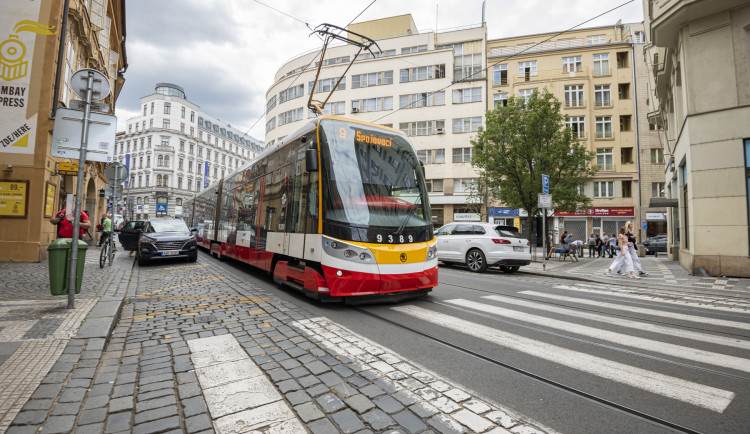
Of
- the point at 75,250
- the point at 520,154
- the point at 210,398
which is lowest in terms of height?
the point at 210,398

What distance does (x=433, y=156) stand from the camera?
1540 inches

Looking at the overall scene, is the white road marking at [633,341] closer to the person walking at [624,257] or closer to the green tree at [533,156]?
the person walking at [624,257]

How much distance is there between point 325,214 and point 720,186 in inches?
499

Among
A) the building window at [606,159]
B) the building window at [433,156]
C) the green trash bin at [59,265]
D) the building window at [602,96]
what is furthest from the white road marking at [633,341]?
the building window at [602,96]

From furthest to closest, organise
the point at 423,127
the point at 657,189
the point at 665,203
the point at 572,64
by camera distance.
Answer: the point at 423,127
the point at 572,64
the point at 657,189
the point at 665,203

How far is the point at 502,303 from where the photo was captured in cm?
665

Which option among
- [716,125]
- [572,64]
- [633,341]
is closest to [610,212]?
[572,64]

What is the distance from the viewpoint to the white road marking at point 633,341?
3.72 metres

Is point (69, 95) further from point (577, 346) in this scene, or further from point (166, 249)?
point (577, 346)

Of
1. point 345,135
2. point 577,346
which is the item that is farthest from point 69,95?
point 577,346

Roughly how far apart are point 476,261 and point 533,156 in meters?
9.28

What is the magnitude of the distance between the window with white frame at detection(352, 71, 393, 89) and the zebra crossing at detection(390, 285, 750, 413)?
123 ft

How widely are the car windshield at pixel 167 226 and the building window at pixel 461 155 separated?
97.8 feet

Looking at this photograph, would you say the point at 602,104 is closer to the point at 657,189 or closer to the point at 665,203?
the point at 657,189
